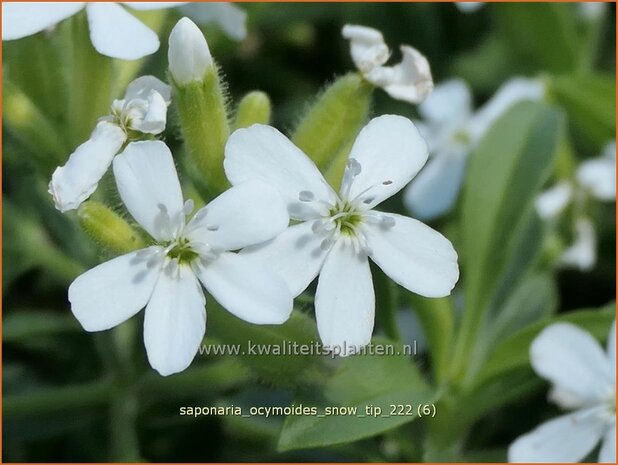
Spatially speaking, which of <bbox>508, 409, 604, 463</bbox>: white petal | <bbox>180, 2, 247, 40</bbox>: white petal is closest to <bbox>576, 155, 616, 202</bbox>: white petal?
<bbox>508, 409, 604, 463</bbox>: white petal

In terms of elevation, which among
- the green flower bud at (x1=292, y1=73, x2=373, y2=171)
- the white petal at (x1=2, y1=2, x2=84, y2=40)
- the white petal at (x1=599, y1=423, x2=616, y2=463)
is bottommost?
the white petal at (x1=599, y1=423, x2=616, y2=463)

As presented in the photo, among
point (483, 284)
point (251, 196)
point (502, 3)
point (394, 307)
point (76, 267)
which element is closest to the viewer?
point (251, 196)

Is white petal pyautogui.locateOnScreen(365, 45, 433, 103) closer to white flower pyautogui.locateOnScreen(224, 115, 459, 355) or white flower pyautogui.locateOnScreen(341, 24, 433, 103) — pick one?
white flower pyautogui.locateOnScreen(341, 24, 433, 103)

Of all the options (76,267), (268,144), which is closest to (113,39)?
(268,144)

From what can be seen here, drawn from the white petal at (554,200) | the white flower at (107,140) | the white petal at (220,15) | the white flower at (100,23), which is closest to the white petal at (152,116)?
the white flower at (107,140)

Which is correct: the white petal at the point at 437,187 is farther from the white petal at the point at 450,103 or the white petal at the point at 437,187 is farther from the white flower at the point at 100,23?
the white flower at the point at 100,23

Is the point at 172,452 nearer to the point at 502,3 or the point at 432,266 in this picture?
the point at 432,266
